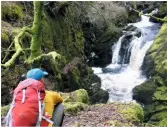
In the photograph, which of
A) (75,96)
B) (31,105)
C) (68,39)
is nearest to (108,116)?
(75,96)

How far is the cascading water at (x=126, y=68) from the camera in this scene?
20.6 m

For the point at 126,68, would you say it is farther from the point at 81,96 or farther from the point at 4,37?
the point at 81,96

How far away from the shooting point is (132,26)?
2686 cm

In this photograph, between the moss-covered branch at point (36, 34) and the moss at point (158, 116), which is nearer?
the moss-covered branch at point (36, 34)

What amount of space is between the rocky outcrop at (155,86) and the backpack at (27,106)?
40.7 ft

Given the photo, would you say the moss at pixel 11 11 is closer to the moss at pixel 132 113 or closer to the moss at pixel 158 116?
the moss at pixel 132 113

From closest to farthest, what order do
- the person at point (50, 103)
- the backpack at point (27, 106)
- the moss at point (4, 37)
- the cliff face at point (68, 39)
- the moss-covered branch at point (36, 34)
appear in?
the backpack at point (27, 106)
the person at point (50, 103)
the moss-covered branch at point (36, 34)
the moss at point (4, 37)
the cliff face at point (68, 39)

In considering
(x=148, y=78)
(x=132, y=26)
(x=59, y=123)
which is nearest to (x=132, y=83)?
(x=148, y=78)

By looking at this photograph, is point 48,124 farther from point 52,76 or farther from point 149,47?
point 149,47

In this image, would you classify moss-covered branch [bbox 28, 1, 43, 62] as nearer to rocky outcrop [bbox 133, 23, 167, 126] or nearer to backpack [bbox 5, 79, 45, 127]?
backpack [bbox 5, 79, 45, 127]

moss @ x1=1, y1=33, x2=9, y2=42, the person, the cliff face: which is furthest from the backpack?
moss @ x1=1, y1=33, x2=9, y2=42

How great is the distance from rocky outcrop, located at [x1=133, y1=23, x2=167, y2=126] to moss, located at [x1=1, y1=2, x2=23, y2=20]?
7582 millimetres

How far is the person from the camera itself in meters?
4.42

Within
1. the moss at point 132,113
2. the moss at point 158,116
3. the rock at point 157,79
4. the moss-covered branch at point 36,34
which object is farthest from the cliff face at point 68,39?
the moss at point 158,116
